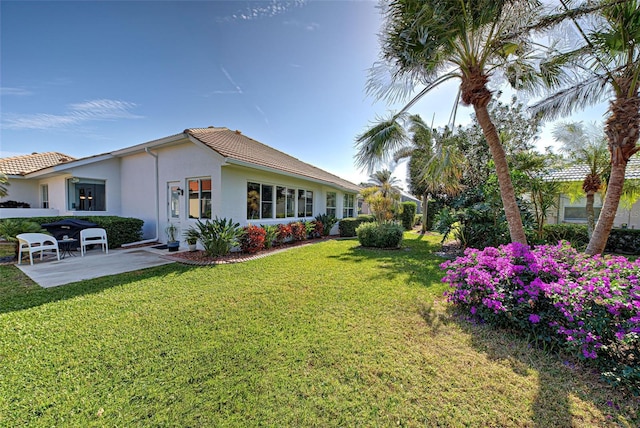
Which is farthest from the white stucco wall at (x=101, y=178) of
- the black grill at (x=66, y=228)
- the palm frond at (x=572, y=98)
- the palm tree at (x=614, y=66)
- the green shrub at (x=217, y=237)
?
the palm frond at (x=572, y=98)

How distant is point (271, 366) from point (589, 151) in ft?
48.1

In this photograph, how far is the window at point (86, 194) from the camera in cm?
1252

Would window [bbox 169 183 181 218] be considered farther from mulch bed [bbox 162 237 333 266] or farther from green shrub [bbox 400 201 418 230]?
green shrub [bbox 400 201 418 230]

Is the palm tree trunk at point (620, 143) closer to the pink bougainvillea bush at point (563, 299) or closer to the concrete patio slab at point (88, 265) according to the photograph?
the pink bougainvillea bush at point (563, 299)

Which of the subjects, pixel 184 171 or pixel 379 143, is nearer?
pixel 379 143

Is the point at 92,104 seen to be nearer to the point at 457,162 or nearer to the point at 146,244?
the point at 146,244

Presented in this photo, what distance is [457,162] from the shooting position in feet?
27.3

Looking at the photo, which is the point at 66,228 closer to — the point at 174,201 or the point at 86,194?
the point at 174,201

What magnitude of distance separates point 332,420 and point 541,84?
33.4ft

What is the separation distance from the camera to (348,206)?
2030 centimetres

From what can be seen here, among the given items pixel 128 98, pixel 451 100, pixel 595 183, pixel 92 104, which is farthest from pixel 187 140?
pixel 595 183

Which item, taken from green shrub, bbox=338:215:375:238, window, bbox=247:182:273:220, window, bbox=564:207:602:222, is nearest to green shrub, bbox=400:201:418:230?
green shrub, bbox=338:215:375:238

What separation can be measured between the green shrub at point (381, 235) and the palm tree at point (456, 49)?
226 inches

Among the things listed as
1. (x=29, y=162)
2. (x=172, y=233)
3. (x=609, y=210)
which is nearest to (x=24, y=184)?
(x=29, y=162)
